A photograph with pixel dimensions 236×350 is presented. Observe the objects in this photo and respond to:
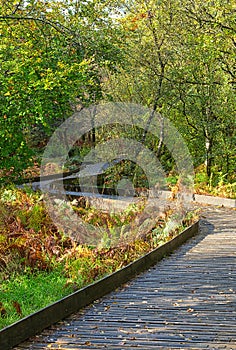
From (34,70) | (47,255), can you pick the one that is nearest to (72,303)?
(47,255)

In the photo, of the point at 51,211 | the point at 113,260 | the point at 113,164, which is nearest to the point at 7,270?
the point at 113,260

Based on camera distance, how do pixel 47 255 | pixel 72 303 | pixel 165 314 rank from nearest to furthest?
1. pixel 165 314
2. pixel 72 303
3. pixel 47 255

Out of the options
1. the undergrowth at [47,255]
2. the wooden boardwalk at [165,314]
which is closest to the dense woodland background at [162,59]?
the undergrowth at [47,255]

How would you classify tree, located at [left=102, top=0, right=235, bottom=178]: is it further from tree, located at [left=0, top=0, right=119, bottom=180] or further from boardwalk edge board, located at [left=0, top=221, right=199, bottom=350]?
boardwalk edge board, located at [left=0, top=221, right=199, bottom=350]

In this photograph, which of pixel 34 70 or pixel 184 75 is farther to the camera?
pixel 184 75

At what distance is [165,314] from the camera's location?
567 cm

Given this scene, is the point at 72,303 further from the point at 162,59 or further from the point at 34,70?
the point at 162,59

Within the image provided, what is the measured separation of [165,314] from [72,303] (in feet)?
3.37

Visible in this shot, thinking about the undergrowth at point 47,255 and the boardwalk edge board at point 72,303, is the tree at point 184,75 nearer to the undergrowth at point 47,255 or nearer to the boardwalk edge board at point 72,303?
the undergrowth at point 47,255

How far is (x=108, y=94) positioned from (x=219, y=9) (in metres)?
4.45

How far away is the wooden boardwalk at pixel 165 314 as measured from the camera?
15.9 ft

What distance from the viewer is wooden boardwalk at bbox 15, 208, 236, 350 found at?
483 centimetres

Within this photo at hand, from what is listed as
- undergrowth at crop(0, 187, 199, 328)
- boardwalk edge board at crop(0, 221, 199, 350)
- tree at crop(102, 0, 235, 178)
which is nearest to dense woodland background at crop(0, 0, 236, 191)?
tree at crop(102, 0, 235, 178)

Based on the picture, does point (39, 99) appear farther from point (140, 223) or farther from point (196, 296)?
point (196, 296)
